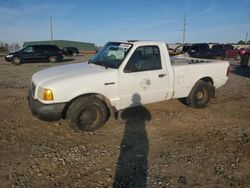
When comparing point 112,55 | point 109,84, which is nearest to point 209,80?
point 112,55

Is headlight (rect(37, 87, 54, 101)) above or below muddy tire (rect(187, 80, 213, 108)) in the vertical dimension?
above

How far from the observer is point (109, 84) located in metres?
5.19

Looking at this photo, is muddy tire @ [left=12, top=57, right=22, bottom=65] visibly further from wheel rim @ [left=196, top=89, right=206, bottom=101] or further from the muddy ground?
wheel rim @ [left=196, top=89, right=206, bottom=101]

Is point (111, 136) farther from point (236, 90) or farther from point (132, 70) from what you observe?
point (236, 90)

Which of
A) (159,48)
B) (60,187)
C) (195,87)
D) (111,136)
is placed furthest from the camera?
(195,87)

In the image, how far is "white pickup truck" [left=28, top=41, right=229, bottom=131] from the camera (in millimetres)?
4836

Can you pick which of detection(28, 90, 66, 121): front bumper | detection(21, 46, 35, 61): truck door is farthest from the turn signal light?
detection(21, 46, 35, 61): truck door

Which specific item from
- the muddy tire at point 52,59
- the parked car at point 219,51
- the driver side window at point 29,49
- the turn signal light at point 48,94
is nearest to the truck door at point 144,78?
the turn signal light at point 48,94

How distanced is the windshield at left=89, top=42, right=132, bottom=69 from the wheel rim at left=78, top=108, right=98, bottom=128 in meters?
1.08

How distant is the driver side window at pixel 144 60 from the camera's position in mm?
5454

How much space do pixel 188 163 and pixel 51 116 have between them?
105 inches

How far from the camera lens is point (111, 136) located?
5160mm

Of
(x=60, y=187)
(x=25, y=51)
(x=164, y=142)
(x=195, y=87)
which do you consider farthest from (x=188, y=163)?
(x=25, y=51)

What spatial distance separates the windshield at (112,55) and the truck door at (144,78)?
0.22 metres
